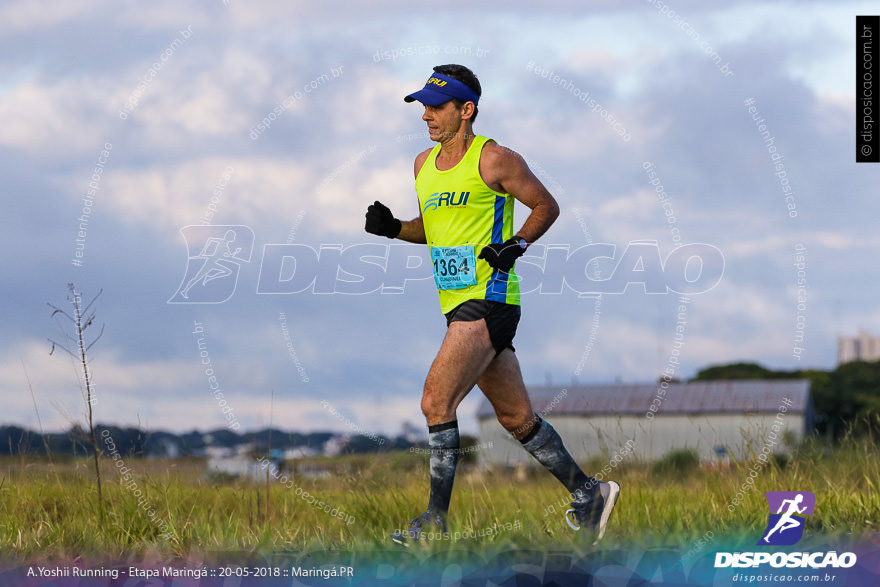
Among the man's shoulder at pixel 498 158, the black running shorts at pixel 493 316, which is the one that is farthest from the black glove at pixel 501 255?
the man's shoulder at pixel 498 158

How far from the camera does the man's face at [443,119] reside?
5668 mm

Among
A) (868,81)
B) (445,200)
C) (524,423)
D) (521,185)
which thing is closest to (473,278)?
(445,200)

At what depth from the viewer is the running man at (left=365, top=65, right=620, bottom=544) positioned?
543 centimetres

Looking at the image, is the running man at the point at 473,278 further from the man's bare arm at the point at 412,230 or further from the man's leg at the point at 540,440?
the man's bare arm at the point at 412,230

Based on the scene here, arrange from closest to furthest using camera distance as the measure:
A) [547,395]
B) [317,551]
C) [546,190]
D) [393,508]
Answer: [317,551] → [546,190] → [393,508] → [547,395]

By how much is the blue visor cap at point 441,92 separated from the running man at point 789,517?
3.15 meters

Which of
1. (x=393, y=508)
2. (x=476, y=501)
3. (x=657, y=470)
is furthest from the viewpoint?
(x=657, y=470)

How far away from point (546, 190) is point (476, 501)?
9.24 feet

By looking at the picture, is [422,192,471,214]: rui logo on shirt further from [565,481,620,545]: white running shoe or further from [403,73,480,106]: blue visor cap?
[565,481,620,545]: white running shoe

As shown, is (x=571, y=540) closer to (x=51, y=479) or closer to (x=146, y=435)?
(x=146, y=435)

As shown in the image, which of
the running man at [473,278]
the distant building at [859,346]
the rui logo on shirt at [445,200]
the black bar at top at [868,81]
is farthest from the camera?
the distant building at [859,346]

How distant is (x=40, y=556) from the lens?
543cm

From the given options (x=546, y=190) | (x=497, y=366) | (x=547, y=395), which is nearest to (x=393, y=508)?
(x=497, y=366)

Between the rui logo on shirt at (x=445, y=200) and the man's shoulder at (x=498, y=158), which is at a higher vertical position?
the man's shoulder at (x=498, y=158)
